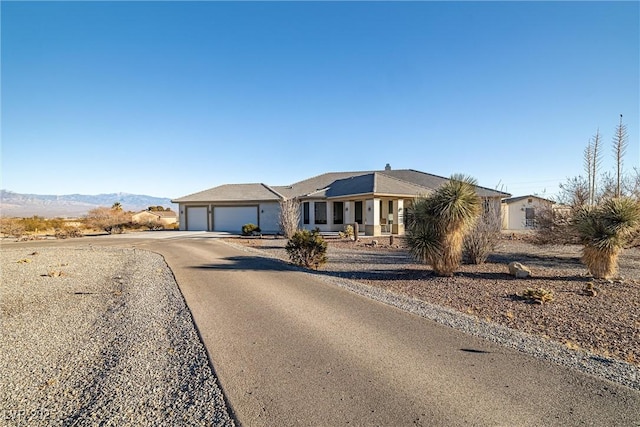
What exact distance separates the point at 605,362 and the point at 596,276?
22.2ft

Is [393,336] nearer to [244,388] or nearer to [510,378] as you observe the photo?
[510,378]

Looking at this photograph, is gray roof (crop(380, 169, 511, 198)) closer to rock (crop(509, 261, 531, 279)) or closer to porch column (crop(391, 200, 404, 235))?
porch column (crop(391, 200, 404, 235))

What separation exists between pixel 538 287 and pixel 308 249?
705cm

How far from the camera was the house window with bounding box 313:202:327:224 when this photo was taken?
30370 millimetres

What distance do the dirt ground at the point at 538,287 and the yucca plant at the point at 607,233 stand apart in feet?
1.61

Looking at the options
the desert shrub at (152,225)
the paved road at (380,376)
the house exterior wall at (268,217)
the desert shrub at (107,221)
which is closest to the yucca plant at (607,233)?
the paved road at (380,376)

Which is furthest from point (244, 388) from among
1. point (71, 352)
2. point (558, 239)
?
point (558, 239)

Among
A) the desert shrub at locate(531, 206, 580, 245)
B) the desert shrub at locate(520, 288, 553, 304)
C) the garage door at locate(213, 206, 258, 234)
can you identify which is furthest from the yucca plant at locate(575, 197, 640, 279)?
the garage door at locate(213, 206, 258, 234)

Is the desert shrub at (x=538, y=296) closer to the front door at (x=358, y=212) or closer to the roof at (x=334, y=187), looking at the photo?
the roof at (x=334, y=187)

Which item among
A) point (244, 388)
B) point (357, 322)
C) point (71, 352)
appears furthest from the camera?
point (357, 322)

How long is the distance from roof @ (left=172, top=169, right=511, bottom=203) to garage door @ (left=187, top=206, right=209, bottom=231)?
1229 mm

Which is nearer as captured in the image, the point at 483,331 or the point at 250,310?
the point at 483,331

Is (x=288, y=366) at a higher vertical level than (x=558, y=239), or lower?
lower

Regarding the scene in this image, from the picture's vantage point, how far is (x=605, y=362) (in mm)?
4820
